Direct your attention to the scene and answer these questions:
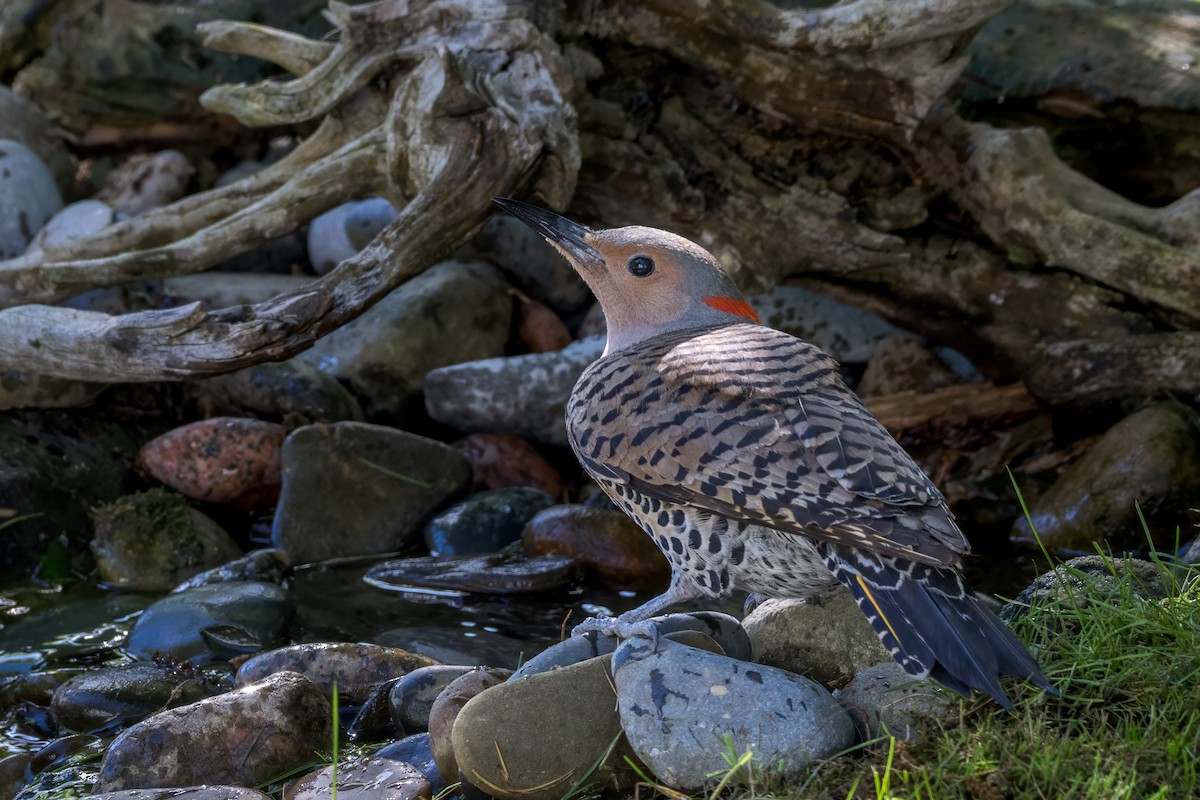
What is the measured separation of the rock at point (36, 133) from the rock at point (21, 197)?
362 mm

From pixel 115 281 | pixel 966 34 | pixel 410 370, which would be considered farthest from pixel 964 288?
pixel 115 281

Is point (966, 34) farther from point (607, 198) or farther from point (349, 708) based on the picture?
point (349, 708)

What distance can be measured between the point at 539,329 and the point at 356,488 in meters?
2.13

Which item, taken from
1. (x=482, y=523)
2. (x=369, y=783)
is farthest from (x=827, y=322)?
(x=369, y=783)

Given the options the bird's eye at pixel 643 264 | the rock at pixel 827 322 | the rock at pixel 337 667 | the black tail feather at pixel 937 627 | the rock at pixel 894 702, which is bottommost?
the rock at pixel 337 667

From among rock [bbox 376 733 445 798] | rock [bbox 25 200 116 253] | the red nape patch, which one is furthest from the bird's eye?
rock [bbox 25 200 116 253]

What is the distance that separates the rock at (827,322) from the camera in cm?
796

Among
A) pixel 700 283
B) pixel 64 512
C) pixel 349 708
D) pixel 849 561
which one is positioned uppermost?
pixel 700 283

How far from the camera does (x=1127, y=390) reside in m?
6.62

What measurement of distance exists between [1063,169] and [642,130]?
238cm

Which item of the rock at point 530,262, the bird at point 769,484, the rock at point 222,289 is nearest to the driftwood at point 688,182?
the rock at point 222,289

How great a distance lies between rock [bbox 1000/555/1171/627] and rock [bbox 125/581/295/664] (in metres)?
3.22

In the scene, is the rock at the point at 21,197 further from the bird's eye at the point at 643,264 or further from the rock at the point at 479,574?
the bird's eye at the point at 643,264

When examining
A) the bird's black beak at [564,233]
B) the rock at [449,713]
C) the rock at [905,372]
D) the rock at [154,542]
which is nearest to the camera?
the rock at [449,713]
